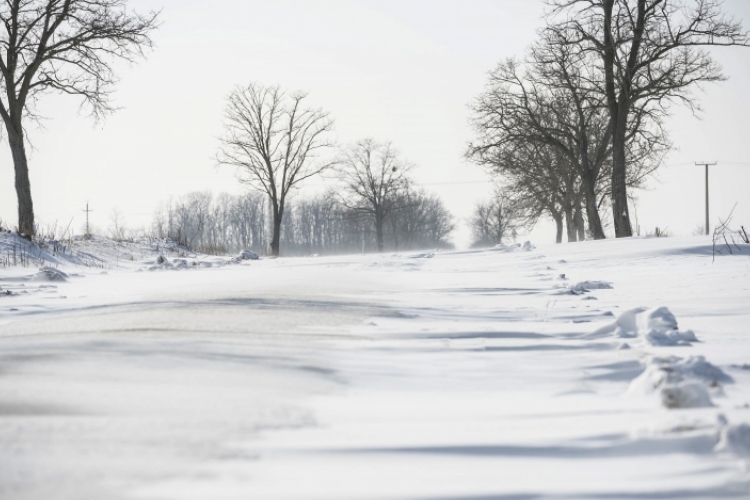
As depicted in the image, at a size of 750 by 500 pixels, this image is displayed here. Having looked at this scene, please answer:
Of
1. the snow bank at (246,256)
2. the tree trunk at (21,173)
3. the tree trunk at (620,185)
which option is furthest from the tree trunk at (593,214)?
the tree trunk at (21,173)

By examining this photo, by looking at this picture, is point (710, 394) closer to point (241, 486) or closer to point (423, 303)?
point (241, 486)

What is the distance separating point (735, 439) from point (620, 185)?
16.0 metres

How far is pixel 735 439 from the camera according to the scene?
4.46ft

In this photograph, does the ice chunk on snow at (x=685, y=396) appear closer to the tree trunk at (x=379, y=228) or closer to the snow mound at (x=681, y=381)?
the snow mound at (x=681, y=381)

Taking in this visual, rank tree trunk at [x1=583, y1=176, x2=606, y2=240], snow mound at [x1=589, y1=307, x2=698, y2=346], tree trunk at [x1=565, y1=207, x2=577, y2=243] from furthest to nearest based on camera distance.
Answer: tree trunk at [x1=565, y1=207, x2=577, y2=243] → tree trunk at [x1=583, y1=176, x2=606, y2=240] → snow mound at [x1=589, y1=307, x2=698, y2=346]

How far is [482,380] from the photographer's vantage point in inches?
82.4

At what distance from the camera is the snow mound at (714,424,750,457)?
4.38 feet

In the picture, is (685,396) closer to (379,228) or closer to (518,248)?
(518,248)

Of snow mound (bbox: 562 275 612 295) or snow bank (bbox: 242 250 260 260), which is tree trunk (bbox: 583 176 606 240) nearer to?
snow bank (bbox: 242 250 260 260)

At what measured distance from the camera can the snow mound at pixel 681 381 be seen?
5.47 ft

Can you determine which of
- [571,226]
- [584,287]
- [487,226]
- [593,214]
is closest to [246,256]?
[584,287]

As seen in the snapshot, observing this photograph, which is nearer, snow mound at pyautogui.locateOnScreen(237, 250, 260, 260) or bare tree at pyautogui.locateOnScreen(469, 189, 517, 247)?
snow mound at pyautogui.locateOnScreen(237, 250, 260, 260)

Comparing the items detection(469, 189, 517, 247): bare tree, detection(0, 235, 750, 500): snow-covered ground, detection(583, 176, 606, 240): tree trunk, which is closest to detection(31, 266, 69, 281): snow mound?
detection(0, 235, 750, 500): snow-covered ground

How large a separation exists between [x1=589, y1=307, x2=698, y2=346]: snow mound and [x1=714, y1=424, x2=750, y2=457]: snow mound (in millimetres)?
1235
